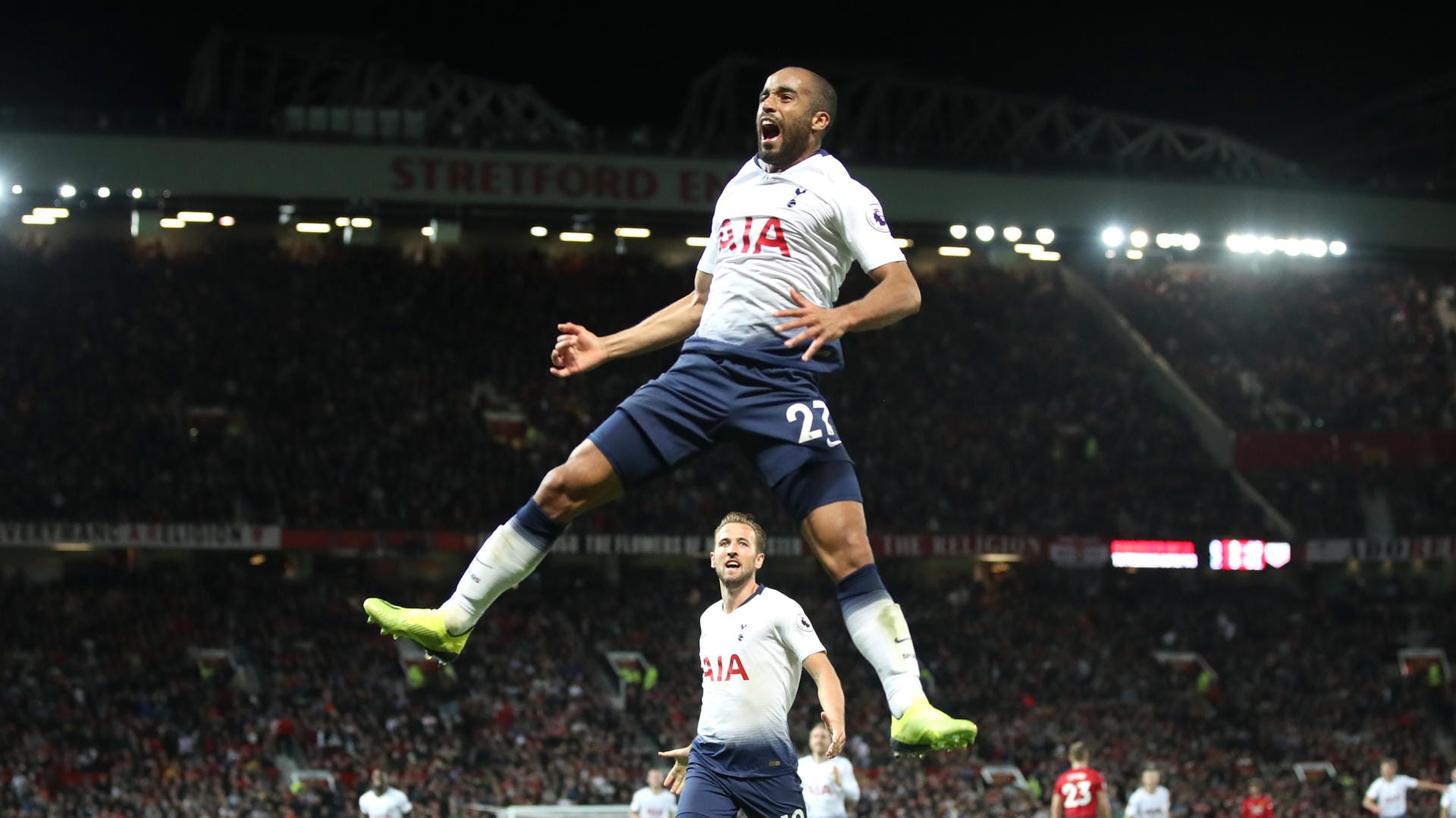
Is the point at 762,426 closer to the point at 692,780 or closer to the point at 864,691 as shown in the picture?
the point at 692,780

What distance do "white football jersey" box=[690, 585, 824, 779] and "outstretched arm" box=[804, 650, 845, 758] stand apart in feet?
0.30

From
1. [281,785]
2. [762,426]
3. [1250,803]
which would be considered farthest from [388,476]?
[762,426]

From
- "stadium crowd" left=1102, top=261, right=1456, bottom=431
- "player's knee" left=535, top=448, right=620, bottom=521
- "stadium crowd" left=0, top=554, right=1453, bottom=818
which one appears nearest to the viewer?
"player's knee" left=535, top=448, right=620, bottom=521

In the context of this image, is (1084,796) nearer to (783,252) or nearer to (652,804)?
(652,804)

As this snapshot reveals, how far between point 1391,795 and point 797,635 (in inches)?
642

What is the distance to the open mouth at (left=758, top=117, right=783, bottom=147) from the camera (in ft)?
20.6

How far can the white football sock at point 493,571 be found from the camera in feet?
20.1

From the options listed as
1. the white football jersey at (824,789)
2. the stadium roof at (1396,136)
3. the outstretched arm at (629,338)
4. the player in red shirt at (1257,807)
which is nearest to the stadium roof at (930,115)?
the stadium roof at (1396,136)

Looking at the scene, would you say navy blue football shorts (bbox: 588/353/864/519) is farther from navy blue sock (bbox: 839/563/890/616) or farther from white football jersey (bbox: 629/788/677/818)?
white football jersey (bbox: 629/788/677/818)

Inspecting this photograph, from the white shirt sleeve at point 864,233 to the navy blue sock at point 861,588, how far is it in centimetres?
115

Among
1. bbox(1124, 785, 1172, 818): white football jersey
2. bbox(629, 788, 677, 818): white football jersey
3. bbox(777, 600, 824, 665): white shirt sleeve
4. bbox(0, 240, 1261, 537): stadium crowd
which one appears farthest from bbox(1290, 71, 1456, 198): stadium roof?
bbox(777, 600, 824, 665): white shirt sleeve

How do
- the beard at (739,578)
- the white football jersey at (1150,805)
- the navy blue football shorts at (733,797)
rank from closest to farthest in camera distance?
the navy blue football shorts at (733,797)
the beard at (739,578)
the white football jersey at (1150,805)

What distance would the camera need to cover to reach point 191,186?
117 ft

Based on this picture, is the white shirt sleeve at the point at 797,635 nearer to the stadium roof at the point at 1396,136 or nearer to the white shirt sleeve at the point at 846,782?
the white shirt sleeve at the point at 846,782
